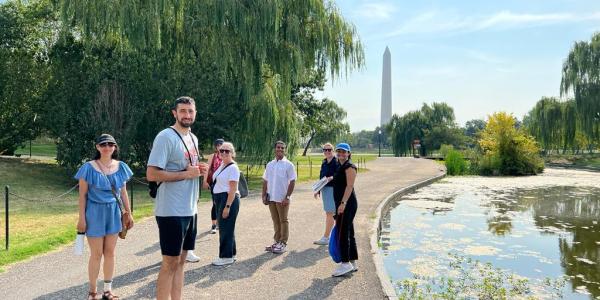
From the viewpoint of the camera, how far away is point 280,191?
7.33 meters

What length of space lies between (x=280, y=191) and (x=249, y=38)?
11.1 m

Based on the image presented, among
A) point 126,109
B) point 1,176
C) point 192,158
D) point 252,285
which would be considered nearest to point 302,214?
point 252,285

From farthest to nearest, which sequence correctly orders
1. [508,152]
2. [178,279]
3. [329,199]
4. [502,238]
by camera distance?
[508,152] → [502,238] → [329,199] → [178,279]

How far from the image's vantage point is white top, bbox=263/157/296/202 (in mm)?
7320

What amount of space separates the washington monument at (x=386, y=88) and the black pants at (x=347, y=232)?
7941 cm

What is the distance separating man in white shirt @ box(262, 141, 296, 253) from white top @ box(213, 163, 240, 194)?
1.21m

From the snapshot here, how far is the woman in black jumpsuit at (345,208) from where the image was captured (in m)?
5.95

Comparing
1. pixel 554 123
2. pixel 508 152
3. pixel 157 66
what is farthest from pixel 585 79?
pixel 157 66

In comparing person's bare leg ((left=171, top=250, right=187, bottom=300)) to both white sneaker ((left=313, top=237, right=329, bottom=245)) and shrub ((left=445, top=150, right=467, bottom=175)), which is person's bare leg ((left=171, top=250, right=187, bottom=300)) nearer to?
white sneaker ((left=313, top=237, right=329, bottom=245))

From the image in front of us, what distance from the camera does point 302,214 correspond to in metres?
11.1

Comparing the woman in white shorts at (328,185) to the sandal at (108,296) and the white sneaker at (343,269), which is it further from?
the sandal at (108,296)

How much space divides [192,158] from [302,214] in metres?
7.36

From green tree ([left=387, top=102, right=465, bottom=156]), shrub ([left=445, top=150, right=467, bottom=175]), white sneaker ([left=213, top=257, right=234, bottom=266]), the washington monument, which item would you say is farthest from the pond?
the washington monument

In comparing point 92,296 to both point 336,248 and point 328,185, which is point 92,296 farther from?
point 328,185
